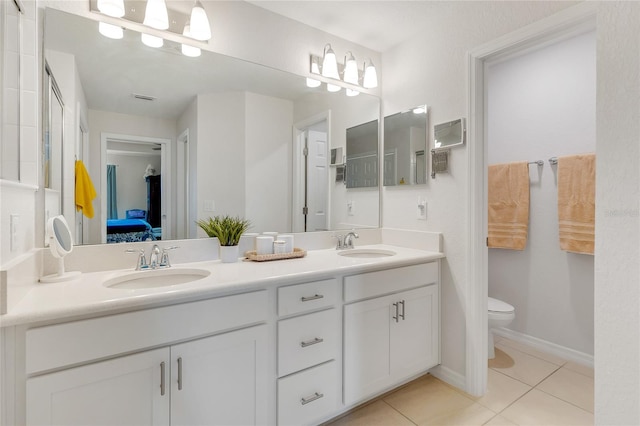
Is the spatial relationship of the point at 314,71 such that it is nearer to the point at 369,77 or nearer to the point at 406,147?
the point at 369,77

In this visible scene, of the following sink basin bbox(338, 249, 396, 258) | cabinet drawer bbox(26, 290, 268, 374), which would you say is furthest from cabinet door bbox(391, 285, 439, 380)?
cabinet drawer bbox(26, 290, 268, 374)

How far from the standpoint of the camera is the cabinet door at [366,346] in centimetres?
159

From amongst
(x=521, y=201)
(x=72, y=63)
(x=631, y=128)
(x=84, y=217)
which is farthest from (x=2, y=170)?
(x=521, y=201)

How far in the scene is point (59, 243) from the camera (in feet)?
4.11

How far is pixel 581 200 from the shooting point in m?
2.17

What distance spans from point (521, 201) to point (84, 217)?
9.71ft

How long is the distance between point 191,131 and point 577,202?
261cm

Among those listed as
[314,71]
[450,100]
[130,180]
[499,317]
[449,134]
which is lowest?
[499,317]

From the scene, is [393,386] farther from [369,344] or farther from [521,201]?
[521,201]

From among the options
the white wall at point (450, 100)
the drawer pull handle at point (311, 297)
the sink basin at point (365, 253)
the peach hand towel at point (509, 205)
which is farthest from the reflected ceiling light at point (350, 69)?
the drawer pull handle at point (311, 297)

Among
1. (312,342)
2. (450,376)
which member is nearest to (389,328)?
(312,342)

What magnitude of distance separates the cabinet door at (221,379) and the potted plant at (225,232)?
0.52 metres

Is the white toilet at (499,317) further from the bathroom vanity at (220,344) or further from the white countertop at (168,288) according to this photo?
the white countertop at (168,288)

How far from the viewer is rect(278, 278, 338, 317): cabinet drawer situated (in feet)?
4.56
